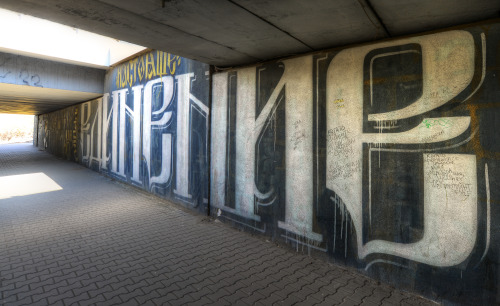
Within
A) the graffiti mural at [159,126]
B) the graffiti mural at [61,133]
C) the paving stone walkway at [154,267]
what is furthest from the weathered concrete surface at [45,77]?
the paving stone walkway at [154,267]

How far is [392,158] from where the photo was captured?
3488 mm

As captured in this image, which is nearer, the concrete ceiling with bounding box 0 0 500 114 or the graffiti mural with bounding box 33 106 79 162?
the concrete ceiling with bounding box 0 0 500 114

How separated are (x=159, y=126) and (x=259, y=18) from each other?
5.60 meters

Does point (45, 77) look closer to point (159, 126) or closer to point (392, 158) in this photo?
point (159, 126)

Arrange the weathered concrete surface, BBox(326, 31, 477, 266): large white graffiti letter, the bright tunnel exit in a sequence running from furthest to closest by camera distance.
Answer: the weathered concrete surface → the bright tunnel exit → BBox(326, 31, 477, 266): large white graffiti letter

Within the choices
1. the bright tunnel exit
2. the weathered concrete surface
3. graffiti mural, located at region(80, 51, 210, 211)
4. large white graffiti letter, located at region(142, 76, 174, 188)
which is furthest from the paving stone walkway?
the weathered concrete surface

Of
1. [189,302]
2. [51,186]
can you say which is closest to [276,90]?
[189,302]

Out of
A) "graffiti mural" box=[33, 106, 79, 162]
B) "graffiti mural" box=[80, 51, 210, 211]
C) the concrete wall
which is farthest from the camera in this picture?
"graffiti mural" box=[33, 106, 79, 162]

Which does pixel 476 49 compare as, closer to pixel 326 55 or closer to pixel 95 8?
pixel 326 55

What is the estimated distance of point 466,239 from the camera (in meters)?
2.98

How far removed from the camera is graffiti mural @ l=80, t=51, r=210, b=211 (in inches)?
257

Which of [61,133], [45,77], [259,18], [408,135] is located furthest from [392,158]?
[61,133]

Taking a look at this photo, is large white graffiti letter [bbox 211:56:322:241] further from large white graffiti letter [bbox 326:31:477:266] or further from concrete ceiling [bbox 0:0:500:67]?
concrete ceiling [bbox 0:0:500:67]

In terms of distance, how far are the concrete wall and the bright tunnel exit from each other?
7.61 metres
